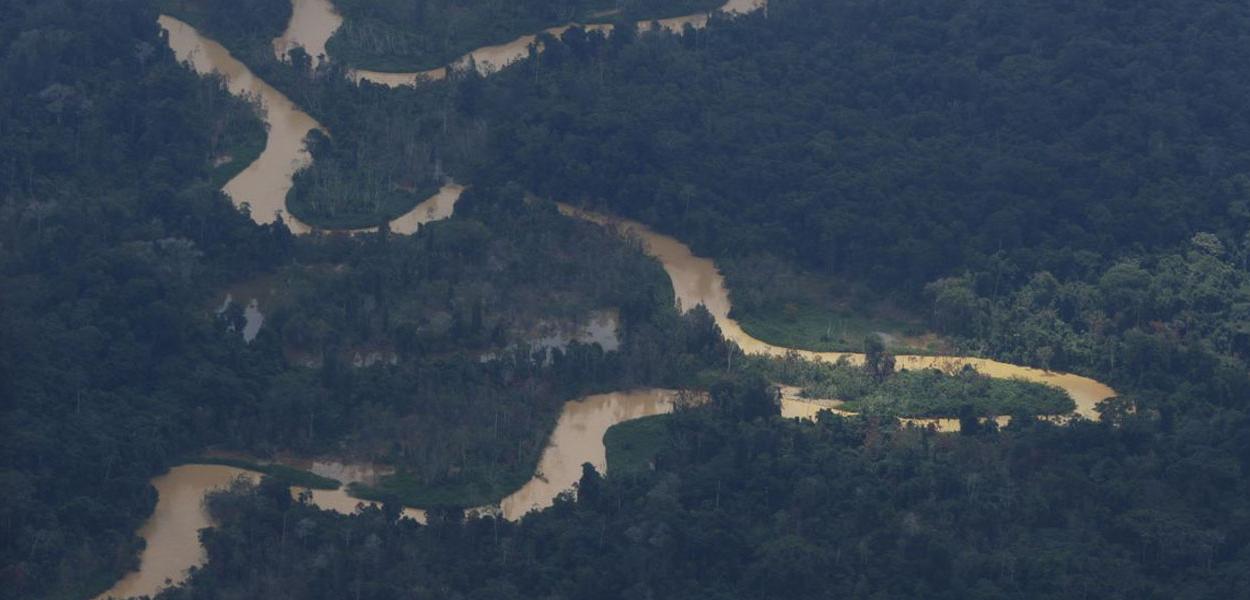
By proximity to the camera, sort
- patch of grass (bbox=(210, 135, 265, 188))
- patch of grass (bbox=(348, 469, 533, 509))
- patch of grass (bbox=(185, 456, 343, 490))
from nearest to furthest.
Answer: patch of grass (bbox=(348, 469, 533, 509)), patch of grass (bbox=(185, 456, 343, 490)), patch of grass (bbox=(210, 135, 265, 188))

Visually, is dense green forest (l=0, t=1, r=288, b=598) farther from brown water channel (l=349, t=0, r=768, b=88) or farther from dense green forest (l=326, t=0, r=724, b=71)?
dense green forest (l=326, t=0, r=724, b=71)

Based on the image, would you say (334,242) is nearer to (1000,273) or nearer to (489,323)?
(489,323)

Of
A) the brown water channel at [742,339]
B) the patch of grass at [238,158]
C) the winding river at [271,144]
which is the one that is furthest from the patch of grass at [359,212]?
the brown water channel at [742,339]

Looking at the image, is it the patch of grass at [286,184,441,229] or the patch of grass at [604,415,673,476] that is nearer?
the patch of grass at [604,415,673,476]

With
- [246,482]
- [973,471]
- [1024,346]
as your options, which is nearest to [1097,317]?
[1024,346]

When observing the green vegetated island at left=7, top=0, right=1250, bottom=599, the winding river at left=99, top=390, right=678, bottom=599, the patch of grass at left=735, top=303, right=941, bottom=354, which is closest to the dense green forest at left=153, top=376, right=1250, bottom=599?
the green vegetated island at left=7, top=0, right=1250, bottom=599

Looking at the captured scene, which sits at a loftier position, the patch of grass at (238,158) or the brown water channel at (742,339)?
the patch of grass at (238,158)

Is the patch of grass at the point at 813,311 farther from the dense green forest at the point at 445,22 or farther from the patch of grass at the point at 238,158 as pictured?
the patch of grass at the point at 238,158
